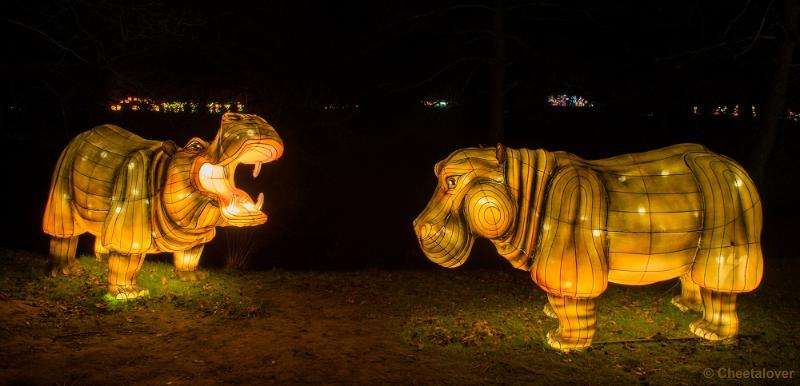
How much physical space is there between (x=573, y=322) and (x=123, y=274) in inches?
195

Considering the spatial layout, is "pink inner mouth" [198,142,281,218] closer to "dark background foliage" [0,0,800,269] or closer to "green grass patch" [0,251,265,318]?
"green grass patch" [0,251,265,318]

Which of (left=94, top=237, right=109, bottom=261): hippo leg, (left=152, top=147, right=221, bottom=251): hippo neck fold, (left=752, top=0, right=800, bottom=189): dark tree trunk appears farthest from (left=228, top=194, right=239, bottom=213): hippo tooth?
(left=752, top=0, right=800, bottom=189): dark tree trunk

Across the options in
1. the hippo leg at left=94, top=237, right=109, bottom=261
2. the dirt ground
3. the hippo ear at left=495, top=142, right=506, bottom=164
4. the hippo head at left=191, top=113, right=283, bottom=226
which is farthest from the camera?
the hippo leg at left=94, top=237, right=109, bottom=261

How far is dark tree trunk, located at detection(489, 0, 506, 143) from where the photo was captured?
1241 centimetres

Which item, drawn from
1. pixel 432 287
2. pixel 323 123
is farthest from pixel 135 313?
pixel 323 123

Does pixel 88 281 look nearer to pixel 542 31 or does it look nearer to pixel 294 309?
pixel 294 309

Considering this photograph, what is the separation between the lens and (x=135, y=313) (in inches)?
259

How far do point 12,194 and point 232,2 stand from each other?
8727 mm

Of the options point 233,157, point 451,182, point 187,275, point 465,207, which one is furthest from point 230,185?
point 465,207

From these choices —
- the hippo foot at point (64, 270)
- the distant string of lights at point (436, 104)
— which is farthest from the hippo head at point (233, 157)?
the distant string of lights at point (436, 104)

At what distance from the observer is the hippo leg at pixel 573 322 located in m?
5.34

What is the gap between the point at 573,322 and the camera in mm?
5434

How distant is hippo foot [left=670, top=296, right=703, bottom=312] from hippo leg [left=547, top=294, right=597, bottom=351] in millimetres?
1866

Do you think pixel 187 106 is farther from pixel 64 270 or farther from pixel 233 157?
pixel 233 157
